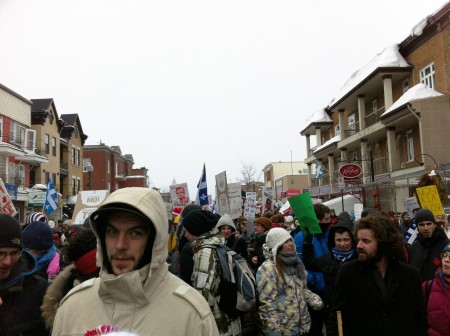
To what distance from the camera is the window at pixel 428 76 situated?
22.8m

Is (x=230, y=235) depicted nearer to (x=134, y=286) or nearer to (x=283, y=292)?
(x=283, y=292)

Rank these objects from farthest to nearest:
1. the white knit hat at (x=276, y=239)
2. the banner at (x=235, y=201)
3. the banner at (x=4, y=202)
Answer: the banner at (x=235, y=201) → the banner at (x=4, y=202) → the white knit hat at (x=276, y=239)

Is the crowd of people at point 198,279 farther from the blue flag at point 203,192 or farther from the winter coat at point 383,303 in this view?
the blue flag at point 203,192

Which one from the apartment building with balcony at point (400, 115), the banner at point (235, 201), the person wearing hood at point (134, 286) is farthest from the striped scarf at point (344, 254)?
the apartment building with balcony at point (400, 115)

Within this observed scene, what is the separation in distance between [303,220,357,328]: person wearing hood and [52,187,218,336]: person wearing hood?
3504mm

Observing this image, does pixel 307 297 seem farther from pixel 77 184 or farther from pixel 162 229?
pixel 77 184

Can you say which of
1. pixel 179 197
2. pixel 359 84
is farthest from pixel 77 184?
pixel 179 197

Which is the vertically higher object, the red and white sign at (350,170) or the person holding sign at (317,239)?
the red and white sign at (350,170)

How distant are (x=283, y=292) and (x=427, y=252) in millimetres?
2142

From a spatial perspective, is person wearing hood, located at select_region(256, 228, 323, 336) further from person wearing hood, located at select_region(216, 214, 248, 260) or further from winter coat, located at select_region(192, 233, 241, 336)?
person wearing hood, located at select_region(216, 214, 248, 260)

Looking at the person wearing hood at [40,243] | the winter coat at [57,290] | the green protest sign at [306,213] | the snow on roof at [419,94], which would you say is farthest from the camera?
the snow on roof at [419,94]

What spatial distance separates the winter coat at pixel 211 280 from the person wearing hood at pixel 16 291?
4.98 ft

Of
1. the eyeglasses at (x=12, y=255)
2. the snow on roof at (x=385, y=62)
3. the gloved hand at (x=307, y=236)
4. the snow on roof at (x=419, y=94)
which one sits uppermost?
the snow on roof at (x=385, y=62)

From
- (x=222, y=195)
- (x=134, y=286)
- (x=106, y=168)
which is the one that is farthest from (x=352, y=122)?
(x=106, y=168)
